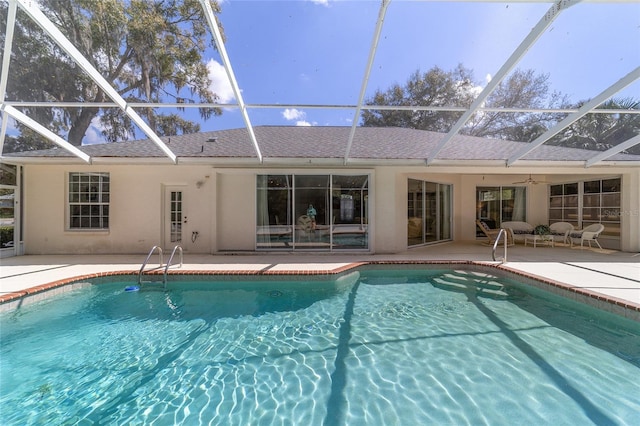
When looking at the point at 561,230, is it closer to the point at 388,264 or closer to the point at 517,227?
the point at 517,227

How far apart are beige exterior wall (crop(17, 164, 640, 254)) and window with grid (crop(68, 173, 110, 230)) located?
22 cm

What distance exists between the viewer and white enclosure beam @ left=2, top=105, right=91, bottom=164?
6.08m

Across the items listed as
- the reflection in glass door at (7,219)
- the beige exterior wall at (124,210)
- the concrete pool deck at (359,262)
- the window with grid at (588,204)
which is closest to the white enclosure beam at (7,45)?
the beige exterior wall at (124,210)

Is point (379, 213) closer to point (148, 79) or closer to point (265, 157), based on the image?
point (265, 157)

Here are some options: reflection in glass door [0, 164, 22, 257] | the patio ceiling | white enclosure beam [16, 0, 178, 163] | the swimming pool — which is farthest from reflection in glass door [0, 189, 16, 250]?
white enclosure beam [16, 0, 178, 163]

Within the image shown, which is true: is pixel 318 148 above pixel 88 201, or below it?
above

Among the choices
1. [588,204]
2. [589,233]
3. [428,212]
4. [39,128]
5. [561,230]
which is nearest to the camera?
[39,128]

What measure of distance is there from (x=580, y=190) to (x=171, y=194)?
15.3 m

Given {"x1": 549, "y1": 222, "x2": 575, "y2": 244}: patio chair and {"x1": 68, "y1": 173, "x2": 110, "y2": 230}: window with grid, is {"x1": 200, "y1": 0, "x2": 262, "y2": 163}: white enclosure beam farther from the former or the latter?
{"x1": 549, "y1": 222, "x2": 575, "y2": 244}: patio chair

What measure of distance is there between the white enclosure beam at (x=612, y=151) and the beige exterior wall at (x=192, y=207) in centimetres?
56

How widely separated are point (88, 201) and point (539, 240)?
16334 mm

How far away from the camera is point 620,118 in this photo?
11.9 meters

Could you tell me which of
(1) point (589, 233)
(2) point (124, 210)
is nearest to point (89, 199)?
(2) point (124, 210)

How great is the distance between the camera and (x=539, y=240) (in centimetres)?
1089
